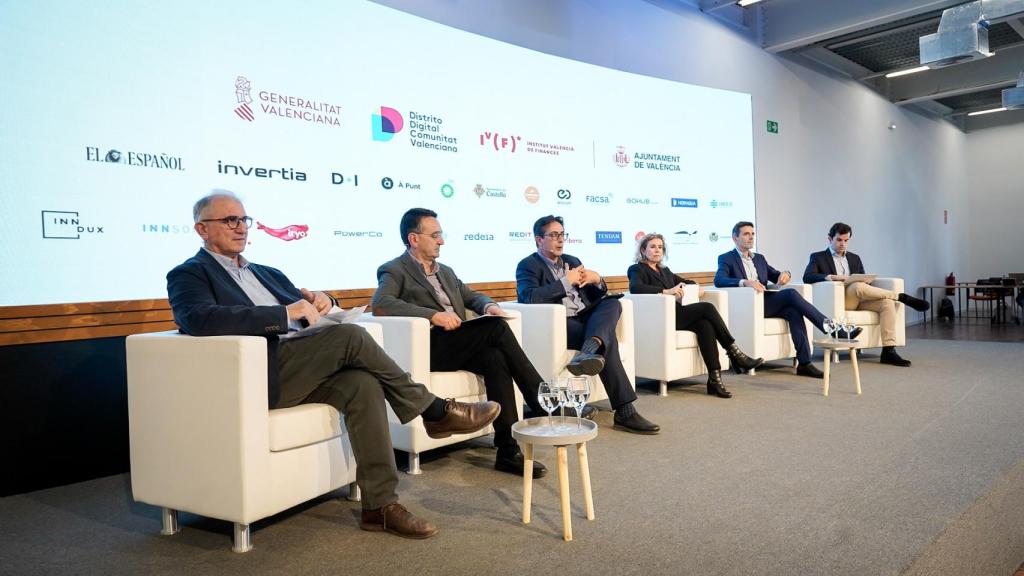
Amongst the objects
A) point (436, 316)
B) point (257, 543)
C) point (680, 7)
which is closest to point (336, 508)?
point (257, 543)

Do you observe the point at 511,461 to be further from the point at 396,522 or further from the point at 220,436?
the point at 220,436

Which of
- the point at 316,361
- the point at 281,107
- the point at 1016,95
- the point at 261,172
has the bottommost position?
the point at 316,361

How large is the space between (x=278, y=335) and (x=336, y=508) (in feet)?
2.14

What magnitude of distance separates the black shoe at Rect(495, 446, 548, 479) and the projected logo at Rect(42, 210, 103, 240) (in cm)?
198

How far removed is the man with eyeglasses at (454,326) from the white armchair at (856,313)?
361 cm

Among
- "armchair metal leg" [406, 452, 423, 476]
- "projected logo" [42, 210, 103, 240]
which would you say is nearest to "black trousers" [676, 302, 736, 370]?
"armchair metal leg" [406, 452, 423, 476]

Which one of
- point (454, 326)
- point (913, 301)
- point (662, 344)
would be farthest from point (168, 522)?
point (913, 301)

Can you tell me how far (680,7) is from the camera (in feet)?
21.0

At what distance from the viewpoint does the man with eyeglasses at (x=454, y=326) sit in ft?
9.57

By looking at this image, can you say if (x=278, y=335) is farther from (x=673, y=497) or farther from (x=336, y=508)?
(x=673, y=497)

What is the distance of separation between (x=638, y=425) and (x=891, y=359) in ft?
11.1

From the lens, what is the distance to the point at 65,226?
2.88 metres

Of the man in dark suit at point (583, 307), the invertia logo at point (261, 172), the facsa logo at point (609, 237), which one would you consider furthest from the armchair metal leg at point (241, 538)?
the facsa logo at point (609, 237)

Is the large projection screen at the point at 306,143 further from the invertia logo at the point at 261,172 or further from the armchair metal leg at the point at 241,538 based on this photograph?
the armchair metal leg at the point at 241,538
